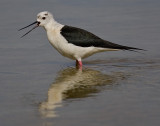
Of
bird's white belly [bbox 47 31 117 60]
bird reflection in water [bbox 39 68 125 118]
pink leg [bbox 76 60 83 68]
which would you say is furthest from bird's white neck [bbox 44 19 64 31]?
bird reflection in water [bbox 39 68 125 118]

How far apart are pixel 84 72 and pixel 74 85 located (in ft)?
3.52

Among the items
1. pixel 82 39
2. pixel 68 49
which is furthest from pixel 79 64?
pixel 82 39

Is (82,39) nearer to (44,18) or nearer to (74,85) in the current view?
(44,18)

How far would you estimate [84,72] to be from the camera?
8.62 metres

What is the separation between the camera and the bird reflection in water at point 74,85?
6423mm

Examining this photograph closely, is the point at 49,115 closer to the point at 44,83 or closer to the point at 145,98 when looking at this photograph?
the point at 145,98

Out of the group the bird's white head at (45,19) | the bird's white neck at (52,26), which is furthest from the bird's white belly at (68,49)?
the bird's white head at (45,19)

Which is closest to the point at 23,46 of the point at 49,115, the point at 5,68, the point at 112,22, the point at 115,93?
the point at 5,68

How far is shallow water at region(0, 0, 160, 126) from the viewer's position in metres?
5.94

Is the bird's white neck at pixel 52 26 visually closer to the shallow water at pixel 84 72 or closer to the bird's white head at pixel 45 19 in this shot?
the bird's white head at pixel 45 19

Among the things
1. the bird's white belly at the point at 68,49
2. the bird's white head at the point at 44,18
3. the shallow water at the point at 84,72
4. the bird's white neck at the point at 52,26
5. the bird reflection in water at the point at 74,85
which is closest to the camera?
the shallow water at the point at 84,72

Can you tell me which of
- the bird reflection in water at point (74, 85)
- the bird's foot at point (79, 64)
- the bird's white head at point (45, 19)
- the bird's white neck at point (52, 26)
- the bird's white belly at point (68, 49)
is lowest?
the bird reflection in water at point (74, 85)

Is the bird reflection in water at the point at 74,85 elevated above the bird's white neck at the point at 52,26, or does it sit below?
below

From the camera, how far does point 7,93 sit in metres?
7.03
